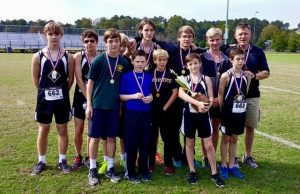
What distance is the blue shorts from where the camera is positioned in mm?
4621

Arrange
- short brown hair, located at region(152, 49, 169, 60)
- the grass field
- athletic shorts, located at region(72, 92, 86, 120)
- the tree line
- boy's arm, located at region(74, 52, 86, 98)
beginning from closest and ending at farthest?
the grass field, short brown hair, located at region(152, 49, 169, 60), boy's arm, located at region(74, 52, 86, 98), athletic shorts, located at region(72, 92, 86, 120), the tree line

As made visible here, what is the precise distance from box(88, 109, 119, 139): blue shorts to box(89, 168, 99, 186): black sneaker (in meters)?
0.47

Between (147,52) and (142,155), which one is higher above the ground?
(147,52)

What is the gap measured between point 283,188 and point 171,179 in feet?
4.76

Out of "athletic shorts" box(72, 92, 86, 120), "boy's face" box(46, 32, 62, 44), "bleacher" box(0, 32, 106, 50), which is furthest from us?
"bleacher" box(0, 32, 106, 50)

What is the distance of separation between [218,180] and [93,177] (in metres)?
1.64

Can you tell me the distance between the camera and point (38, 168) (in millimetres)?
4895

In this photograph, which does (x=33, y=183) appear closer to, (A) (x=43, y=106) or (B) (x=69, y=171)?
(B) (x=69, y=171)

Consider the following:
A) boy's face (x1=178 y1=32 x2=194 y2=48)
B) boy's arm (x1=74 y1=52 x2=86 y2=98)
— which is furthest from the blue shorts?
boy's face (x1=178 y1=32 x2=194 y2=48)

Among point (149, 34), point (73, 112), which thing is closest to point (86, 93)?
point (73, 112)

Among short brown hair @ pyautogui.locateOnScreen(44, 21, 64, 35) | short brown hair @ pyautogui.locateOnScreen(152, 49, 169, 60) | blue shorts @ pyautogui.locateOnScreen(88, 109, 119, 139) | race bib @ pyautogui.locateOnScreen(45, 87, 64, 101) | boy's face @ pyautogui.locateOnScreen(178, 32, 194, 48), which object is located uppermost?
short brown hair @ pyautogui.locateOnScreen(44, 21, 64, 35)

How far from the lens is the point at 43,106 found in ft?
15.8

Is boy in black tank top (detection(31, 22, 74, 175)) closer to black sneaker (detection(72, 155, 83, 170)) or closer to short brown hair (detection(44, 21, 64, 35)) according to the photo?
short brown hair (detection(44, 21, 64, 35))

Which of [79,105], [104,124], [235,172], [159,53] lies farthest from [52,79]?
[235,172]
